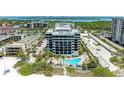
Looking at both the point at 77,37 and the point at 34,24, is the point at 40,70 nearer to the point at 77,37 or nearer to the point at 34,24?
the point at 77,37

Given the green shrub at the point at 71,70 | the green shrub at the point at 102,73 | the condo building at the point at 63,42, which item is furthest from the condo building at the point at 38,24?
the green shrub at the point at 102,73

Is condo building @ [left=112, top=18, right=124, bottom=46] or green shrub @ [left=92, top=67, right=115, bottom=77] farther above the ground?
condo building @ [left=112, top=18, right=124, bottom=46]

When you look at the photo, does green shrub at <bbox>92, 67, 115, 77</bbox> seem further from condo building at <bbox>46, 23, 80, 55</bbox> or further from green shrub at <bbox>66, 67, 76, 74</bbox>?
condo building at <bbox>46, 23, 80, 55</bbox>

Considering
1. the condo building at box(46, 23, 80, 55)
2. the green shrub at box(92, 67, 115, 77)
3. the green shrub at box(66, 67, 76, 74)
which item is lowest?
the green shrub at box(66, 67, 76, 74)

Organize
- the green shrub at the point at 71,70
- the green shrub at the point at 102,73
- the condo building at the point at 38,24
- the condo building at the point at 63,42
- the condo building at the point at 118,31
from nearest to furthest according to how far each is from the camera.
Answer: the green shrub at the point at 102,73 < the green shrub at the point at 71,70 < the condo building at the point at 63,42 < the condo building at the point at 118,31 < the condo building at the point at 38,24

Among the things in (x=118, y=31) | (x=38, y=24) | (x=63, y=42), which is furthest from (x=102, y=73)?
(x=38, y=24)

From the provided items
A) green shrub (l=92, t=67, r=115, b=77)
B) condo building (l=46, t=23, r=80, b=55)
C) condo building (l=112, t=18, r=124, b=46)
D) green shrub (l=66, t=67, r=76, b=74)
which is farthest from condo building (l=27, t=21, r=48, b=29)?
green shrub (l=92, t=67, r=115, b=77)

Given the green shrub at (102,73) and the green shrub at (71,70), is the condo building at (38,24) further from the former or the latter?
the green shrub at (102,73)

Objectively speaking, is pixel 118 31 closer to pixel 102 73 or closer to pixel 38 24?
pixel 102 73

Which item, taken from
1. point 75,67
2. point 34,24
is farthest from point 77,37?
point 34,24
